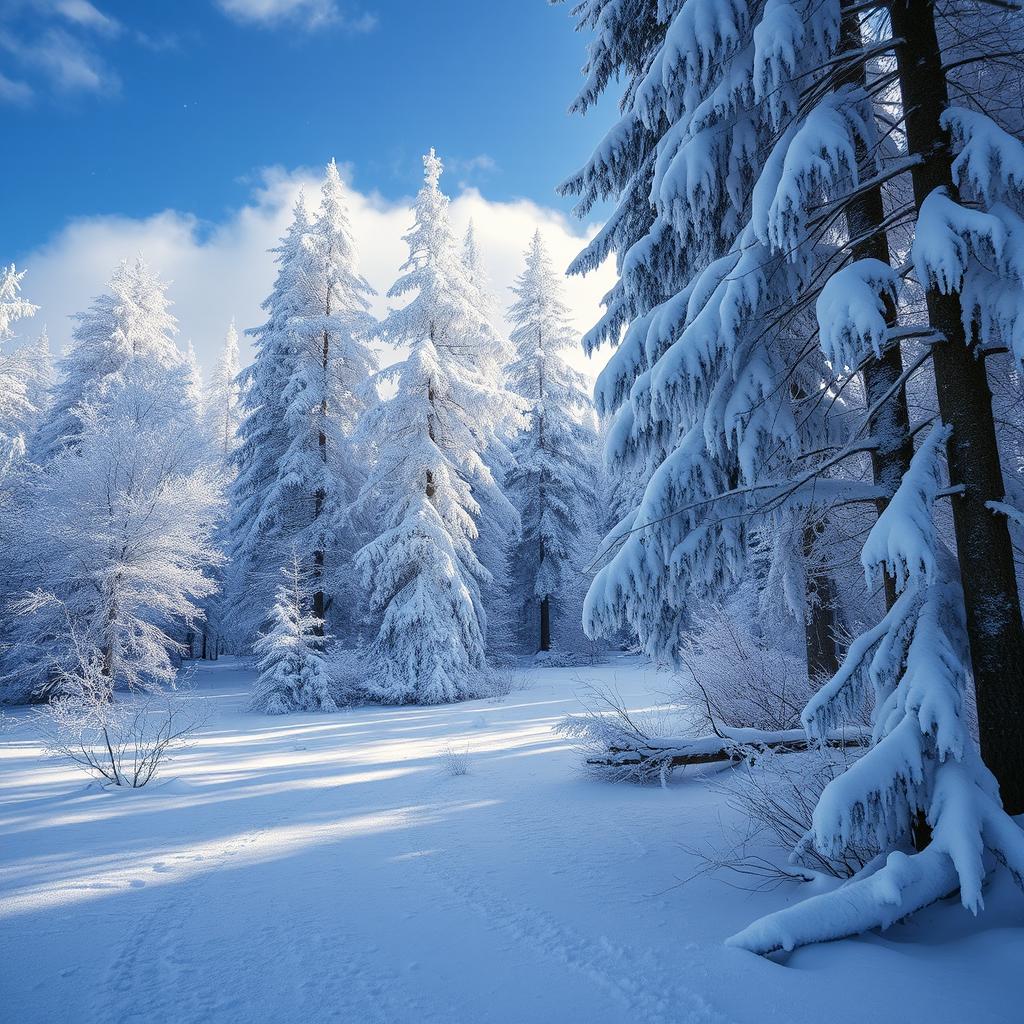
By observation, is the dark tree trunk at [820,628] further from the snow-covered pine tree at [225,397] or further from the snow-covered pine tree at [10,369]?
the snow-covered pine tree at [225,397]

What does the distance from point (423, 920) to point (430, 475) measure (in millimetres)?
13325

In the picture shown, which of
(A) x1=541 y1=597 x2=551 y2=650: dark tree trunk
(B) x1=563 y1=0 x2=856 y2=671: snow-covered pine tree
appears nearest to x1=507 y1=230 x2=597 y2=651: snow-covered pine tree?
(A) x1=541 y1=597 x2=551 y2=650: dark tree trunk

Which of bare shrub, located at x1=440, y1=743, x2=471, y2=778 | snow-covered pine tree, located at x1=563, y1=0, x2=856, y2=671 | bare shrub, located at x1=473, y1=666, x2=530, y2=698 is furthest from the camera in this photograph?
bare shrub, located at x1=473, y1=666, x2=530, y2=698

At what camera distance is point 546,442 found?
26734mm

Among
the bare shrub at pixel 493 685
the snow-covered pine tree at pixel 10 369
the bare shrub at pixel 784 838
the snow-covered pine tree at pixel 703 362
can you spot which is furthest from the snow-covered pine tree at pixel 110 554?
the bare shrub at pixel 784 838

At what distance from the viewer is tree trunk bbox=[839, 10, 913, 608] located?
3861 mm

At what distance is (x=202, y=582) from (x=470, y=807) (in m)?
11.7

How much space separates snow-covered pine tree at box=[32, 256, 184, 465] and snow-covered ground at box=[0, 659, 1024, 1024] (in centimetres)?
2006

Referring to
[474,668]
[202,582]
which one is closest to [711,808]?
[474,668]

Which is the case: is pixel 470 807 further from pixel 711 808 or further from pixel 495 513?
pixel 495 513

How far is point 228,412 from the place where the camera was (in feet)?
125

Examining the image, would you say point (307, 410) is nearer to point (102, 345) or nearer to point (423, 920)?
point (102, 345)

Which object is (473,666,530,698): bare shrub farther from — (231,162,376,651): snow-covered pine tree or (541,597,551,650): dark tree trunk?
(541,597,551,650): dark tree trunk

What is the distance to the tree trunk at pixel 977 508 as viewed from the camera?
10.4 feet
